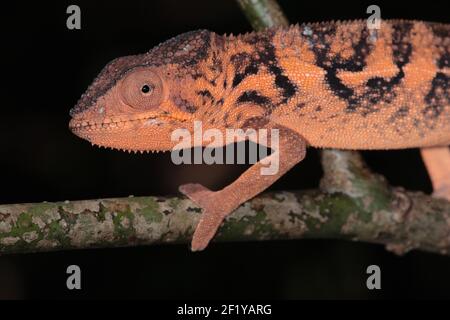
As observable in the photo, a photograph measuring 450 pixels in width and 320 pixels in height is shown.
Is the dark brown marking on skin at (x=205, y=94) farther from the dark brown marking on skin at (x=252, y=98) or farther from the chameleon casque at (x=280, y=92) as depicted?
the dark brown marking on skin at (x=252, y=98)

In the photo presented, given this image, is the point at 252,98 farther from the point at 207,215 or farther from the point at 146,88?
the point at 207,215

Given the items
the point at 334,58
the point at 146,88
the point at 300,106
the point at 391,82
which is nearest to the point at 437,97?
the point at 391,82

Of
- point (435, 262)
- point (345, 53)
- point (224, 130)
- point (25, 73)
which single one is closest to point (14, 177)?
point (25, 73)

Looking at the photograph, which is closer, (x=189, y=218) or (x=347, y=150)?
(x=189, y=218)

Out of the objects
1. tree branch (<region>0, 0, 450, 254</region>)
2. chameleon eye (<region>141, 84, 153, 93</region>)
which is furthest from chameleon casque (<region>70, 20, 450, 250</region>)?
tree branch (<region>0, 0, 450, 254</region>)

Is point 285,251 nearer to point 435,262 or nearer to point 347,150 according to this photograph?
point 435,262

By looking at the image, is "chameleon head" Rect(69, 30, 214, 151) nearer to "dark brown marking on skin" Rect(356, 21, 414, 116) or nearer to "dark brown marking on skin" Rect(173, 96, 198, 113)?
"dark brown marking on skin" Rect(173, 96, 198, 113)
